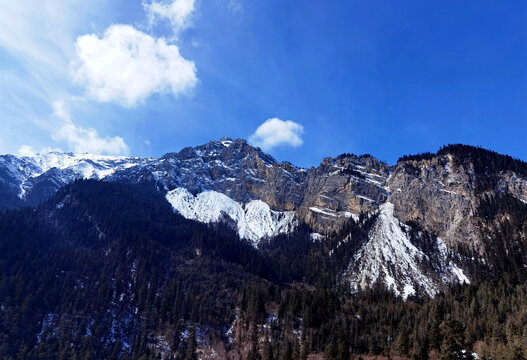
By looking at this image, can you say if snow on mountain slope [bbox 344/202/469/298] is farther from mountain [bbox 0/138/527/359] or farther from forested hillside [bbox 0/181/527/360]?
forested hillside [bbox 0/181/527/360]

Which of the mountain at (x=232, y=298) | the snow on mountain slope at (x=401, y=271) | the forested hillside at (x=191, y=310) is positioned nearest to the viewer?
the forested hillside at (x=191, y=310)

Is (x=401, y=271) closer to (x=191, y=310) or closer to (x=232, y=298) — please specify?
(x=232, y=298)

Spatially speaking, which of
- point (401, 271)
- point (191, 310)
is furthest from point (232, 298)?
point (401, 271)

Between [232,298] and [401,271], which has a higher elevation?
[401,271]

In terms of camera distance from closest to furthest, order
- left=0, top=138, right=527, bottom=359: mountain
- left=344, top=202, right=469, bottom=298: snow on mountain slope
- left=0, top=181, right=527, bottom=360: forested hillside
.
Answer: left=0, top=181, right=527, bottom=360: forested hillside, left=0, top=138, right=527, bottom=359: mountain, left=344, top=202, right=469, bottom=298: snow on mountain slope

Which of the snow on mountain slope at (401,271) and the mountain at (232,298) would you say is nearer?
the mountain at (232,298)

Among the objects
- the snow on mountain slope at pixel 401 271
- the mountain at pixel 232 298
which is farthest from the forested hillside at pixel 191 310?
the snow on mountain slope at pixel 401 271

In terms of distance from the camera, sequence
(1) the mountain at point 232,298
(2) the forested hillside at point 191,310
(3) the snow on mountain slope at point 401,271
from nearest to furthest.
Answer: (2) the forested hillside at point 191,310 → (1) the mountain at point 232,298 → (3) the snow on mountain slope at point 401,271

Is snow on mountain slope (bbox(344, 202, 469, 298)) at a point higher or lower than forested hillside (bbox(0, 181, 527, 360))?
higher

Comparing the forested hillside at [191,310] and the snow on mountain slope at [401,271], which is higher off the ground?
the snow on mountain slope at [401,271]

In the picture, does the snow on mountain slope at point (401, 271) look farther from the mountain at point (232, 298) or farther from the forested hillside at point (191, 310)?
the forested hillside at point (191, 310)

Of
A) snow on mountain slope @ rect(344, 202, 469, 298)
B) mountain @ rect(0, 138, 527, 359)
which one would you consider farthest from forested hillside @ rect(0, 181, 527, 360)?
snow on mountain slope @ rect(344, 202, 469, 298)

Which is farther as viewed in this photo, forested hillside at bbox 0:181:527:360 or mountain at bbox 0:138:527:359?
mountain at bbox 0:138:527:359

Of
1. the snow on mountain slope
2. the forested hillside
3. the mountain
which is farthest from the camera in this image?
the snow on mountain slope
